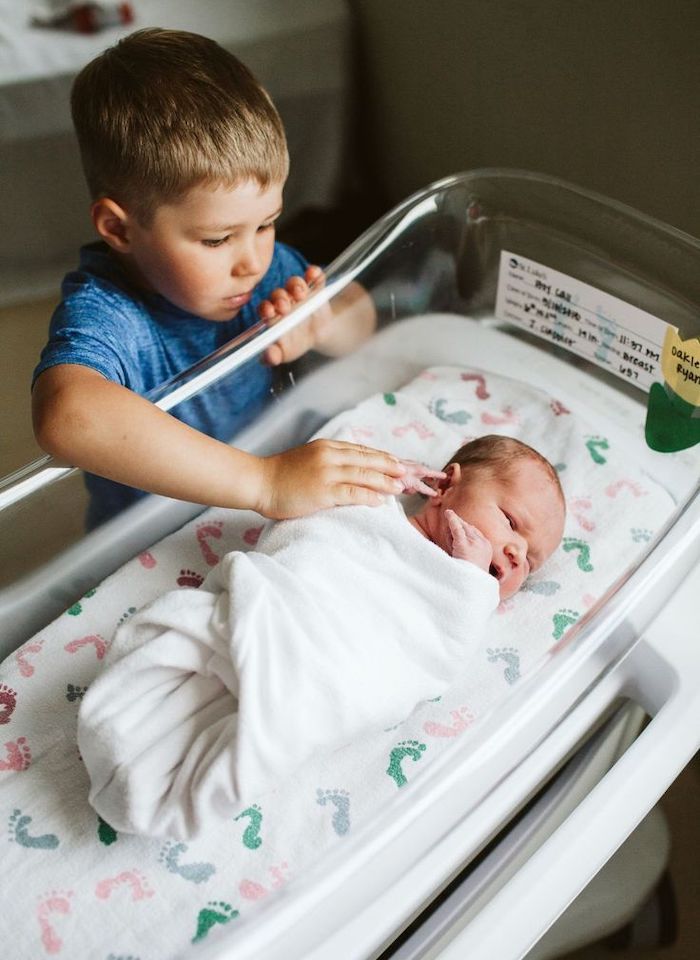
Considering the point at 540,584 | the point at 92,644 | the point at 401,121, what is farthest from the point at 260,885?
the point at 401,121

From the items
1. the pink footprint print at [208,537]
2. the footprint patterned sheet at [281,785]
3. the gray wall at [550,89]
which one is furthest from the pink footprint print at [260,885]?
the gray wall at [550,89]

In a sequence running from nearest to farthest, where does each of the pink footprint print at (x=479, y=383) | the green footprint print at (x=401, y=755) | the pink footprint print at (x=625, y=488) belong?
the green footprint print at (x=401, y=755)
the pink footprint print at (x=625, y=488)
the pink footprint print at (x=479, y=383)

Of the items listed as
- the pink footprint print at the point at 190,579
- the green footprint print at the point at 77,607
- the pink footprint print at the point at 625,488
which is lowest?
the green footprint print at the point at 77,607

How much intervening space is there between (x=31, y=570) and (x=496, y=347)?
0.64 meters

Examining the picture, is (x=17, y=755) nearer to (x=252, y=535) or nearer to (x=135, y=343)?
(x=252, y=535)

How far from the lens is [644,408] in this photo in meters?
1.00

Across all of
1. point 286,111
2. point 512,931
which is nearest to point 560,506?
point 512,931

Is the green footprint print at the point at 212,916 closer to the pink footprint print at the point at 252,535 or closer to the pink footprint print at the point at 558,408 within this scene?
the pink footprint print at the point at 252,535

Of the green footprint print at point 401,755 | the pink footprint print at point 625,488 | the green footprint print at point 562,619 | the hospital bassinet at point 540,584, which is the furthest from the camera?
the pink footprint print at point 625,488

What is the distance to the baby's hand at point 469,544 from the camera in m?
0.83

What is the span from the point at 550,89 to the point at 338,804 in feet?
2.93

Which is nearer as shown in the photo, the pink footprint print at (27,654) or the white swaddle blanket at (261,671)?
the white swaddle blanket at (261,671)

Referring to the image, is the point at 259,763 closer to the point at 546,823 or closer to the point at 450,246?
the point at 546,823

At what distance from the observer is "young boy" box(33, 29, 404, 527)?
82 centimetres
